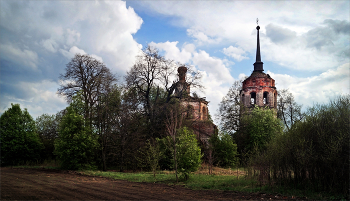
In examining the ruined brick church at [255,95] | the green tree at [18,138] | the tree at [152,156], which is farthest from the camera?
the ruined brick church at [255,95]

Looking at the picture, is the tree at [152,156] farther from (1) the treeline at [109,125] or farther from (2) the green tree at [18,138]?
(2) the green tree at [18,138]

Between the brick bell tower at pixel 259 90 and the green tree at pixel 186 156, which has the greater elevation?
the brick bell tower at pixel 259 90

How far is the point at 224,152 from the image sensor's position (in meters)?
28.6

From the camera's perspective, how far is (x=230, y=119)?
37531 mm

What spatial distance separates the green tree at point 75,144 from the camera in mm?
23031

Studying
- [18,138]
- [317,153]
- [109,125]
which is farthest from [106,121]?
[317,153]

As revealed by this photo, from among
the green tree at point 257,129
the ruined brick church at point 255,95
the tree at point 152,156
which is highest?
the ruined brick church at point 255,95

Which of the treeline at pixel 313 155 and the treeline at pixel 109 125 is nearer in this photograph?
the treeline at pixel 313 155

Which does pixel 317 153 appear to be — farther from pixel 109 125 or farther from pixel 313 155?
pixel 109 125

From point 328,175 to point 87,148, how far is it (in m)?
20.1

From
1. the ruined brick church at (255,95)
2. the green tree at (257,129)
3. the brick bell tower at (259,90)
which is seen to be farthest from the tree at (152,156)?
the brick bell tower at (259,90)

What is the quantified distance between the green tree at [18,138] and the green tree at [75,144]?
755 centimetres

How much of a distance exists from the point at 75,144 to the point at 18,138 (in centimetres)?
1018

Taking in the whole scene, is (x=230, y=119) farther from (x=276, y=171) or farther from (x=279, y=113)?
(x=276, y=171)
